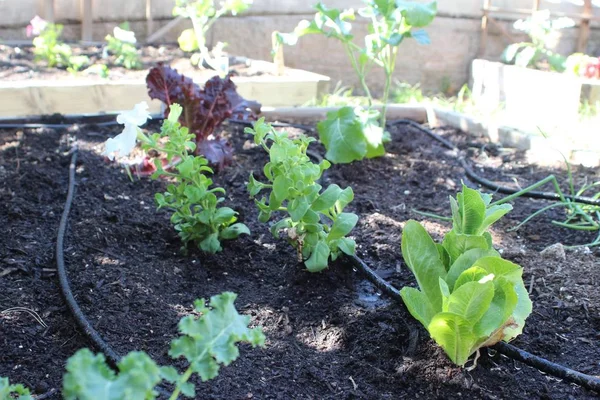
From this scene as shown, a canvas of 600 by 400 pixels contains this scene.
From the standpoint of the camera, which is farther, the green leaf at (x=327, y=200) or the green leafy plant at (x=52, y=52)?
the green leafy plant at (x=52, y=52)

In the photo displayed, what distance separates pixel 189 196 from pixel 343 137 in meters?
1.17

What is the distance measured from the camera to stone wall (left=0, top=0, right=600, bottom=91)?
5.99 meters

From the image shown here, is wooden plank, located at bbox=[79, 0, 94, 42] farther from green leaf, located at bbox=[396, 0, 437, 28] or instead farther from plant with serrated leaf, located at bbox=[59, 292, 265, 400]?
plant with serrated leaf, located at bbox=[59, 292, 265, 400]

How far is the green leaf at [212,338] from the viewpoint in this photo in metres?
1.03

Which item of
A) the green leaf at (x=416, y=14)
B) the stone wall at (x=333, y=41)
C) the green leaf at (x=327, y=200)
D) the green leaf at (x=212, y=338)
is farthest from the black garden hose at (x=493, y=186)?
the stone wall at (x=333, y=41)

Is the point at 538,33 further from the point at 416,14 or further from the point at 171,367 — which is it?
the point at 171,367

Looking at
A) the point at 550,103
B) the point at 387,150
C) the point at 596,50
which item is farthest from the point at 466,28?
the point at 387,150

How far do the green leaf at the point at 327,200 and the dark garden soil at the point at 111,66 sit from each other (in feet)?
9.42

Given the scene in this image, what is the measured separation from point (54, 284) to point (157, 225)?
0.55 m

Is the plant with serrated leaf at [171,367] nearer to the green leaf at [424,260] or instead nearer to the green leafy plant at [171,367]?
the green leafy plant at [171,367]

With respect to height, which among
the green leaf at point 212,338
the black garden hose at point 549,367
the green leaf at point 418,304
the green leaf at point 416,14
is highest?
the green leaf at point 416,14

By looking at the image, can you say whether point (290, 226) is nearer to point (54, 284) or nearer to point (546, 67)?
point (54, 284)

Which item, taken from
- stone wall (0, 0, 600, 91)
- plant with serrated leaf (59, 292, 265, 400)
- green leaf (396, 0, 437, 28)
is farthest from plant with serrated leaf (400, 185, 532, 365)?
stone wall (0, 0, 600, 91)

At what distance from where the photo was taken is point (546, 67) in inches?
253
